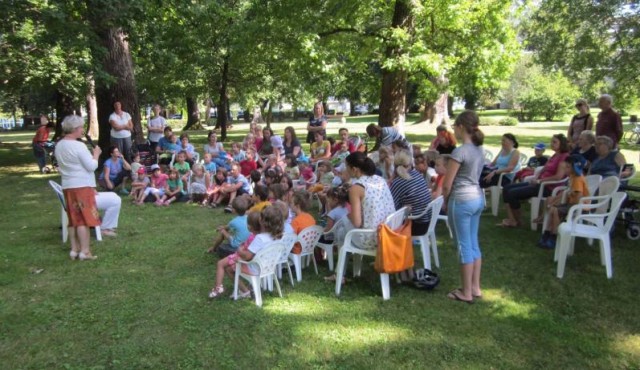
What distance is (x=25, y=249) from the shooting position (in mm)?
5727

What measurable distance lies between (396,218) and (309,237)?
883 mm

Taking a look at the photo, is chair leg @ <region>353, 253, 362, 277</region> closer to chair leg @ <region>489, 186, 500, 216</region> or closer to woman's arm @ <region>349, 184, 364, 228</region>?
woman's arm @ <region>349, 184, 364, 228</region>

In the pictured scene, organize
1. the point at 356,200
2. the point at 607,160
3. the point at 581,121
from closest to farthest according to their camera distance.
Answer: the point at 356,200
the point at 607,160
the point at 581,121

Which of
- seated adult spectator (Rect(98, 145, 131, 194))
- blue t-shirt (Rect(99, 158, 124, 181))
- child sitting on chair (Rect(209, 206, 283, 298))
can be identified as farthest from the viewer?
blue t-shirt (Rect(99, 158, 124, 181))

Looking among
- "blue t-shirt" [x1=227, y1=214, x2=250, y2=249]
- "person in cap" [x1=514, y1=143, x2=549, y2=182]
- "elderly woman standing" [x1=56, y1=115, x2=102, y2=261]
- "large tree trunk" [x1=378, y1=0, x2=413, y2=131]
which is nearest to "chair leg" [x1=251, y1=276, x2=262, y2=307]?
"blue t-shirt" [x1=227, y1=214, x2=250, y2=249]

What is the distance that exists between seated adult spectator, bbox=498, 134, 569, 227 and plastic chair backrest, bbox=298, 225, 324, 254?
10.1 feet

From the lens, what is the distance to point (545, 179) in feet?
19.7

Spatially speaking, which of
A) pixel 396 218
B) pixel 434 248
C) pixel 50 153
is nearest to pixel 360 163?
pixel 396 218

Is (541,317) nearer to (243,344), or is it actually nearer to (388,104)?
(243,344)

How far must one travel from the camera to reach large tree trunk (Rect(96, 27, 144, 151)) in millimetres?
11430

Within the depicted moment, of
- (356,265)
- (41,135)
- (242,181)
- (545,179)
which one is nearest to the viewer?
(356,265)

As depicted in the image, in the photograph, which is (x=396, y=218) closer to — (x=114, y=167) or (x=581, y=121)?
(x=581, y=121)

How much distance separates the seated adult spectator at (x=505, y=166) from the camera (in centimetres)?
712

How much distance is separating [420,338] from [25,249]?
4847 mm
